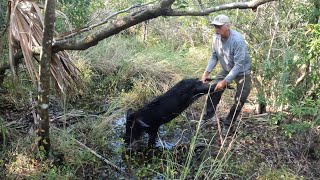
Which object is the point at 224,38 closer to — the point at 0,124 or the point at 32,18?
the point at 32,18

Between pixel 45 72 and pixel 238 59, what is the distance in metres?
2.35

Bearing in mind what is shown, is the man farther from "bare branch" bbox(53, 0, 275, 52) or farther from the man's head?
"bare branch" bbox(53, 0, 275, 52)

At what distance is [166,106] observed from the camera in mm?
4188

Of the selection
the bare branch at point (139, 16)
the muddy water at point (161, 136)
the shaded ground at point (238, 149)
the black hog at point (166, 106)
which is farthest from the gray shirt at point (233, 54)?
the bare branch at point (139, 16)

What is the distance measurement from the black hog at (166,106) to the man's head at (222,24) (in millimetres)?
708

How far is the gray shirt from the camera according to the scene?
4.47m

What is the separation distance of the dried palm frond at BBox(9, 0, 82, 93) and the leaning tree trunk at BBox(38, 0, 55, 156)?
0.49ft

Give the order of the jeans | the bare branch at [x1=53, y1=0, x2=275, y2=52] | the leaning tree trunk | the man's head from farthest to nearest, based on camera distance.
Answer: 1. the jeans
2. the man's head
3. the leaning tree trunk
4. the bare branch at [x1=53, y1=0, x2=275, y2=52]

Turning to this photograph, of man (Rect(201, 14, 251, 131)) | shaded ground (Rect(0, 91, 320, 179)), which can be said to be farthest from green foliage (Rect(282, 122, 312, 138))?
man (Rect(201, 14, 251, 131))

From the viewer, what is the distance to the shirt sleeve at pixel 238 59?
175 inches

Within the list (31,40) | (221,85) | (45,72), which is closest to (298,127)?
(221,85)

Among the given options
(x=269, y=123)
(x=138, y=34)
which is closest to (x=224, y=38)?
(x=269, y=123)

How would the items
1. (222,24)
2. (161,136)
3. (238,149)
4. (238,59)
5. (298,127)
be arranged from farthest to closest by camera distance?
(161,136) → (238,149) → (238,59) → (222,24) → (298,127)

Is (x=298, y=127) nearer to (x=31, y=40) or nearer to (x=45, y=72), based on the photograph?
(x=45, y=72)
